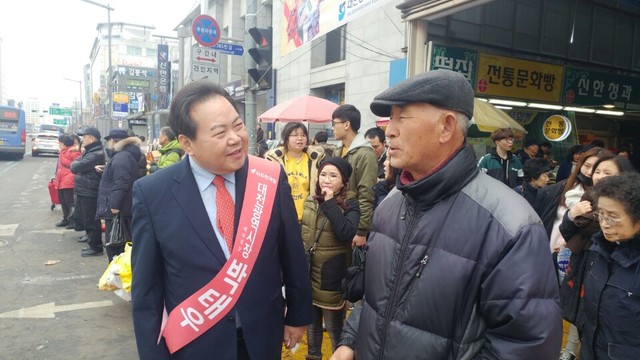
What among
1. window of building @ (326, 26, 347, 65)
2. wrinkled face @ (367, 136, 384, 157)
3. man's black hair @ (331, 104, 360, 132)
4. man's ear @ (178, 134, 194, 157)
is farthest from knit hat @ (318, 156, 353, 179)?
window of building @ (326, 26, 347, 65)

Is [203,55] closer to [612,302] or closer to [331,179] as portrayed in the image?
[331,179]

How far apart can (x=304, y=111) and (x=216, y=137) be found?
17.3ft

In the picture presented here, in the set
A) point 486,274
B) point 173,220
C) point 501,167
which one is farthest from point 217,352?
point 501,167

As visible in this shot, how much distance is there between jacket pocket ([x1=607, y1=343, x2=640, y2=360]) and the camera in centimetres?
235

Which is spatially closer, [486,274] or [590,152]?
[486,274]

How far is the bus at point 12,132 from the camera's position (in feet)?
74.6

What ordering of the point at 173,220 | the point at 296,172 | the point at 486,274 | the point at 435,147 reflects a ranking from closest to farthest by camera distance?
the point at 486,274
the point at 435,147
the point at 173,220
the point at 296,172

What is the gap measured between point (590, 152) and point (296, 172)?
2691mm

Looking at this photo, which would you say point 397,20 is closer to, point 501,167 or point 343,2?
point 343,2

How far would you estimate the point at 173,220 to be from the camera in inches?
76.4

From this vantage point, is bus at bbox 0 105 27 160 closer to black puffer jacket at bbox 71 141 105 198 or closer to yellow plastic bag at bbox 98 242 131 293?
black puffer jacket at bbox 71 141 105 198

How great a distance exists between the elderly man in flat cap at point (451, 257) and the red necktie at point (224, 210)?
0.77 metres

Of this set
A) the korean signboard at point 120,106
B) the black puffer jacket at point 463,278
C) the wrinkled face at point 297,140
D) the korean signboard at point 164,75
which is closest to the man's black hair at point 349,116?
the wrinkled face at point 297,140

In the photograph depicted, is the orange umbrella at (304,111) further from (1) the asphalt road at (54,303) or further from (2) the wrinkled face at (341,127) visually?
(1) the asphalt road at (54,303)
